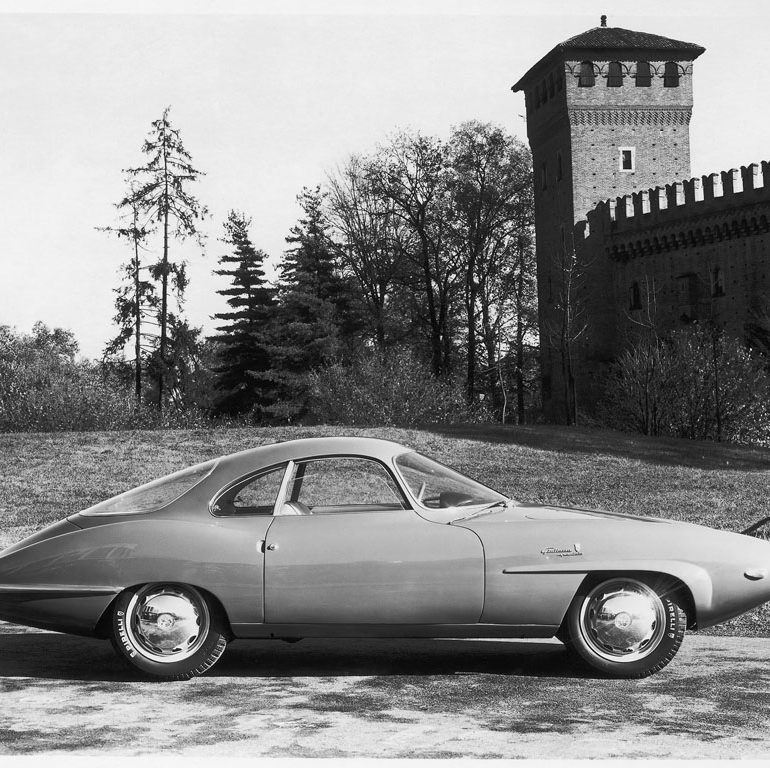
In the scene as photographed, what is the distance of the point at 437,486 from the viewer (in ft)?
22.9

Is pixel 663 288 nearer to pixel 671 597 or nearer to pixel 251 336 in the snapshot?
pixel 251 336

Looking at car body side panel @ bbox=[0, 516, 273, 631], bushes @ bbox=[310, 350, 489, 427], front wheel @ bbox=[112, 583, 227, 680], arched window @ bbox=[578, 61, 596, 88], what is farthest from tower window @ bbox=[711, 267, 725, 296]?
front wheel @ bbox=[112, 583, 227, 680]

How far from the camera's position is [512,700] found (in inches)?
234

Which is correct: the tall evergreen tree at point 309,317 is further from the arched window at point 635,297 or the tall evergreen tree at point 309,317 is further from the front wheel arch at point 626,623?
the front wheel arch at point 626,623

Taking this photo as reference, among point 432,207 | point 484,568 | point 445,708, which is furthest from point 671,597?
point 432,207

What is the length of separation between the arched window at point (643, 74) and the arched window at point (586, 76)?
2546mm

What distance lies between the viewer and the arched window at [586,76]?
64.6 meters

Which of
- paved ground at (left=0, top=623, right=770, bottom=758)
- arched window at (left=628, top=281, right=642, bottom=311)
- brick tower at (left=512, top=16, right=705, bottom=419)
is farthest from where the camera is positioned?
brick tower at (left=512, top=16, right=705, bottom=419)

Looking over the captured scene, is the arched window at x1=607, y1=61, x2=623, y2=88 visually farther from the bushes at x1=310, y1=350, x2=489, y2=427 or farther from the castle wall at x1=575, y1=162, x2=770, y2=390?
the bushes at x1=310, y1=350, x2=489, y2=427

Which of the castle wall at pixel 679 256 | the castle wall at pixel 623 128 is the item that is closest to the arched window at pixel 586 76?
the castle wall at pixel 623 128

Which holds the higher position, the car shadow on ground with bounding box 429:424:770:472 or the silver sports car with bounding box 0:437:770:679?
the car shadow on ground with bounding box 429:424:770:472

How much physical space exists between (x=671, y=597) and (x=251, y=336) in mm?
A: 54847

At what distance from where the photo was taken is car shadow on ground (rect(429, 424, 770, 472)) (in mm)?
23734

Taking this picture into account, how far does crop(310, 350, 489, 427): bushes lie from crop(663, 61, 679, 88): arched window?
31.8 m
